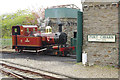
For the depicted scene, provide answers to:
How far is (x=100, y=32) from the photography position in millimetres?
10547

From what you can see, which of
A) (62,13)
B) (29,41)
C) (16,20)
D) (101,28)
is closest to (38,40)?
(29,41)

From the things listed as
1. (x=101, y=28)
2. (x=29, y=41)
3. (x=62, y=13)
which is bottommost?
(x=29, y=41)

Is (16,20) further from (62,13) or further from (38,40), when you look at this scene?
(38,40)

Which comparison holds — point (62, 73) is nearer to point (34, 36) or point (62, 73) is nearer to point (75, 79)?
point (75, 79)

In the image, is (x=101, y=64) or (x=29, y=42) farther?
(x=29, y=42)

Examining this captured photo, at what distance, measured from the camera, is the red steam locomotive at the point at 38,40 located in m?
15.8

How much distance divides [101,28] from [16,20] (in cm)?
2321

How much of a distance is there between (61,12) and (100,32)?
11686 millimetres

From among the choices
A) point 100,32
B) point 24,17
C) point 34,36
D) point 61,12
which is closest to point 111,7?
point 100,32

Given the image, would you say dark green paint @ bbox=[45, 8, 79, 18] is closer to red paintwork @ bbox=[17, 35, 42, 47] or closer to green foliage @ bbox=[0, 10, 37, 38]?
red paintwork @ bbox=[17, 35, 42, 47]

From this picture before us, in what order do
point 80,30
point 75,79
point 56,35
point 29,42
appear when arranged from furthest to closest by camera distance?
point 29,42 → point 56,35 → point 80,30 → point 75,79

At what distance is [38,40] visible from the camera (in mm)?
16438

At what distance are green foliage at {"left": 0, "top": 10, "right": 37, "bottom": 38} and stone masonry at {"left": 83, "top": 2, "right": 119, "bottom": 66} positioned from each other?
70.6 feet

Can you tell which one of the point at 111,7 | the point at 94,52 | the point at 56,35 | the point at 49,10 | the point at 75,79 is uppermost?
the point at 49,10
